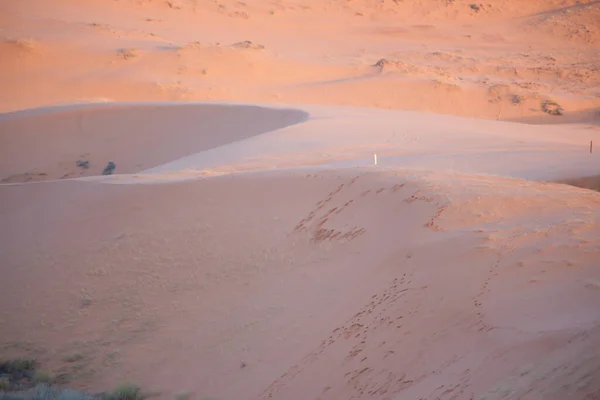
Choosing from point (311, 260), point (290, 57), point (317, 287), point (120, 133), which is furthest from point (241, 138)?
point (290, 57)

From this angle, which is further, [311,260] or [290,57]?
[290,57]

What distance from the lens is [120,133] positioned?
13.7 metres

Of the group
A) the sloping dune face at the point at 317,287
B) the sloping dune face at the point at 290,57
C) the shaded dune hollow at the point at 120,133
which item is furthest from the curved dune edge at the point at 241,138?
the sloping dune face at the point at 290,57

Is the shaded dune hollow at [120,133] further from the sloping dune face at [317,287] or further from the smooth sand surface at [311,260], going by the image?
the sloping dune face at [317,287]

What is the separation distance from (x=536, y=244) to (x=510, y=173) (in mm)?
3708

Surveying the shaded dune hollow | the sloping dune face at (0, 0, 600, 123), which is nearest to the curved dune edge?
the shaded dune hollow

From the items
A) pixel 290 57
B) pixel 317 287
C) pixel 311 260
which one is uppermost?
pixel 290 57

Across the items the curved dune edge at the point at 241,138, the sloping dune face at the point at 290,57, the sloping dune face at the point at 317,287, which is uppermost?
the sloping dune face at the point at 290,57

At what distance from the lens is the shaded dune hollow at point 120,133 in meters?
13.0

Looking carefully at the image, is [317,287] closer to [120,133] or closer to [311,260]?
[311,260]

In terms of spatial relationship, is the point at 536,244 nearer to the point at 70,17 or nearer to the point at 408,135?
the point at 408,135

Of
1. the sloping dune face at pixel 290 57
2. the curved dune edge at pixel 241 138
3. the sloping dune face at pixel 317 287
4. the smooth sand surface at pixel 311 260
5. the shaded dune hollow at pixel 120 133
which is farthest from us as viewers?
the sloping dune face at pixel 290 57

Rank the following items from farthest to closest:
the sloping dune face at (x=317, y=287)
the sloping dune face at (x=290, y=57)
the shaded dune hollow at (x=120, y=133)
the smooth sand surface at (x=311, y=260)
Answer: the sloping dune face at (x=290, y=57) < the shaded dune hollow at (x=120, y=133) < the smooth sand surface at (x=311, y=260) < the sloping dune face at (x=317, y=287)

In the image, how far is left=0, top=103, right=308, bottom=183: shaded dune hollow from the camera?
13047 mm
